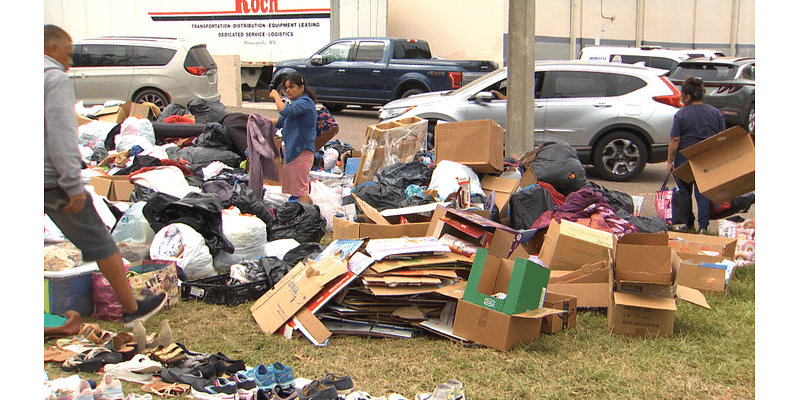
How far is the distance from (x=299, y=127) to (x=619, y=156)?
5013 mm

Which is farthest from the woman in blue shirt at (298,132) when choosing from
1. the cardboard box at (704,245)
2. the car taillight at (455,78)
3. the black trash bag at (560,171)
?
the car taillight at (455,78)

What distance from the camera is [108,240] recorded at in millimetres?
4023

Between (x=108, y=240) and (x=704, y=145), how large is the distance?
15.3 ft

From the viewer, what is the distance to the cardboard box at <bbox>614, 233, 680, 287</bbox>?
4246 mm

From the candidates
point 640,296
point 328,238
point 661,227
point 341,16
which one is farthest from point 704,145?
point 341,16

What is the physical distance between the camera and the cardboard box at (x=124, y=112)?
33.9ft

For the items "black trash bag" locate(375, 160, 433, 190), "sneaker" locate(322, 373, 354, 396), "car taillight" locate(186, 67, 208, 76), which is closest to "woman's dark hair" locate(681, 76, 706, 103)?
"black trash bag" locate(375, 160, 433, 190)

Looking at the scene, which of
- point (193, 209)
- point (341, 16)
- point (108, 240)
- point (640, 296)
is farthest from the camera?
point (341, 16)

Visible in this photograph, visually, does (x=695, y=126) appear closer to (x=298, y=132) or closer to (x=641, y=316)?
(x=641, y=316)

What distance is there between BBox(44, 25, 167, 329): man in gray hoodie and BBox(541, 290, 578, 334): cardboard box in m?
2.61

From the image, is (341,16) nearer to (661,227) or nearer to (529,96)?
(529,96)

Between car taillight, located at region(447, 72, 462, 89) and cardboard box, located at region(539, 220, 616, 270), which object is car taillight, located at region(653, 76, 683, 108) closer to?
cardboard box, located at region(539, 220, 616, 270)

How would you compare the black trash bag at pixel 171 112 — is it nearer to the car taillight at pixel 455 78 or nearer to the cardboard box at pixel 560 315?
the car taillight at pixel 455 78

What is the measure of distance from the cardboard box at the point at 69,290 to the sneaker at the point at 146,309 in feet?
1.25
